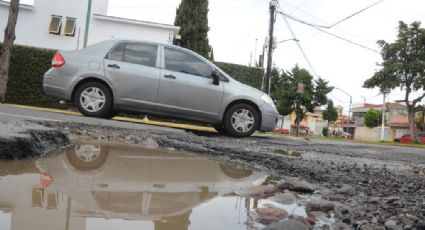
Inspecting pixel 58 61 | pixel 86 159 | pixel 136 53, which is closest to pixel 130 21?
pixel 136 53

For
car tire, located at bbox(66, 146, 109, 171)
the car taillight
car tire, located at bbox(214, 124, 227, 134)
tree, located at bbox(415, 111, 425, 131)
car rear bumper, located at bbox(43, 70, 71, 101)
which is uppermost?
tree, located at bbox(415, 111, 425, 131)

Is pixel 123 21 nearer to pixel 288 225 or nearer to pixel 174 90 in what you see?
pixel 174 90

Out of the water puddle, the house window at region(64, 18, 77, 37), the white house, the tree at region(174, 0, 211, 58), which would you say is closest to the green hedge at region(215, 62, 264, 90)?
the white house

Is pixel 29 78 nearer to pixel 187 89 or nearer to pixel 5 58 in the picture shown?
pixel 5 58

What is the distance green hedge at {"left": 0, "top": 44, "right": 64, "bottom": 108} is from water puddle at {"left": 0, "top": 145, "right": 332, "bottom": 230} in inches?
473

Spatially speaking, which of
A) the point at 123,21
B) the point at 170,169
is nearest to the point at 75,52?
the point at 170,169

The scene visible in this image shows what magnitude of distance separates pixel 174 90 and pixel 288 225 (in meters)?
5.77

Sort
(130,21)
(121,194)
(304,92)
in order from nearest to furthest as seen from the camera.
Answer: (121,194) → (130,21) → (304,92)

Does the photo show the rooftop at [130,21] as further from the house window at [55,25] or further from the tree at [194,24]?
A: the tree at [194,24]

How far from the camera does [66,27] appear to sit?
24.9m

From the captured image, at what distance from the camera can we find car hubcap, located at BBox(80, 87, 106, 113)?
24.5 ft

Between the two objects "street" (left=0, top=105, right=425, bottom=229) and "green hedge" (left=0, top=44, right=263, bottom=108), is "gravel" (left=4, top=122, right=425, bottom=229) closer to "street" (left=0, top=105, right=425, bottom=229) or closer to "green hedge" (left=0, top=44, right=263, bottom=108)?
"street" (left=0, top=105, right=425, bottom=229)

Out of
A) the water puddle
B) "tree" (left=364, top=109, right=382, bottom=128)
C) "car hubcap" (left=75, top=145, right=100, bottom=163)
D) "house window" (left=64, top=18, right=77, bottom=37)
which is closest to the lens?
the water puddle

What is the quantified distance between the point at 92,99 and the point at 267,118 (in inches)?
124
